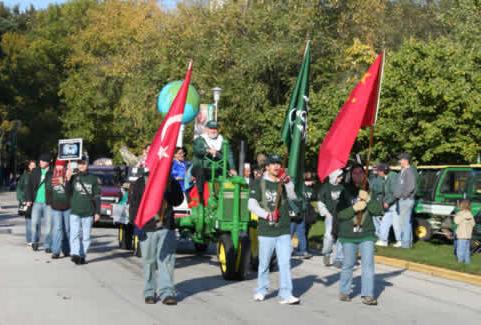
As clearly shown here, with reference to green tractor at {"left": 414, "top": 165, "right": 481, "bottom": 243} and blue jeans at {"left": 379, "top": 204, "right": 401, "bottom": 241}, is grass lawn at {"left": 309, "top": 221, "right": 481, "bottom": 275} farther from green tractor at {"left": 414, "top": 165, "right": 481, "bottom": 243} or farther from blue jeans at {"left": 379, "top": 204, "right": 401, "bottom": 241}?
blue jeans at {"left": 379, "top": 204, "right": 401, "bottom": 241}

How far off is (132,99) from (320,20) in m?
10.3

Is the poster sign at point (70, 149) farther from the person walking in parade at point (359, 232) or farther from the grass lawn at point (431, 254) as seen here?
the person walking in parade at point (359, 232)

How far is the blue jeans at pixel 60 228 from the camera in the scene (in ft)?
56.9

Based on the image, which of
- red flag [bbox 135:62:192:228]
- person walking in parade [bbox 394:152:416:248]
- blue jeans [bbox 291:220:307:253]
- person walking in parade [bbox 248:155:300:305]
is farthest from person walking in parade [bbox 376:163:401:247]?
red flag [bbox 135:62:192:228]

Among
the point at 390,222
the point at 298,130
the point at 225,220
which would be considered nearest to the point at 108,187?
the point at 390,222

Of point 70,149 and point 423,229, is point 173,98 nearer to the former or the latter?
point 423,229

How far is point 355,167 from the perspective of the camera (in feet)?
41.8

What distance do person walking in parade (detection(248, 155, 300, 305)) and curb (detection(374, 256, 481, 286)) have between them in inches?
170

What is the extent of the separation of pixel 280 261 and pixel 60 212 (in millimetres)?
6642

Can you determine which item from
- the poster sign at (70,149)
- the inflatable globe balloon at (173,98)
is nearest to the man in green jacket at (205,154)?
the inflatable globe balloon at (173,98)

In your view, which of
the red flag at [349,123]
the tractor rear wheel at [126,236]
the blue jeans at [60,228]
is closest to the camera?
the red flag at [349,123]

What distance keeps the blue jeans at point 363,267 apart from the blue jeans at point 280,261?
916 mm

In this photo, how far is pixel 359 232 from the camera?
40.8 feet

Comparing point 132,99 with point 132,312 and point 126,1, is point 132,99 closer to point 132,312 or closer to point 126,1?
point 126,1
